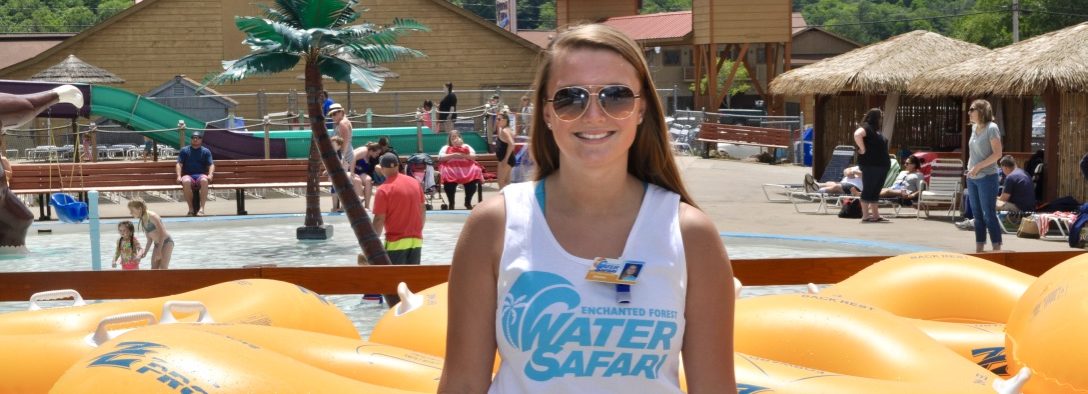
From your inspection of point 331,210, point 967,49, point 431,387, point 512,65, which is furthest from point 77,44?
point 431,387

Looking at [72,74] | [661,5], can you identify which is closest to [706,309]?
[72,74]

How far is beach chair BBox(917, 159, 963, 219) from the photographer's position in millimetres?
15586

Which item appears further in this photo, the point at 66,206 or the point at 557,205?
the point at 66,206

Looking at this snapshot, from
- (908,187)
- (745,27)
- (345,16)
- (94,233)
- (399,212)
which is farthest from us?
(745,27)

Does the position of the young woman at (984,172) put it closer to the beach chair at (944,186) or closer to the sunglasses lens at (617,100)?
the beach chair at (944,186)

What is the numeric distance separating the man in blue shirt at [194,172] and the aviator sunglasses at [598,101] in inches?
647

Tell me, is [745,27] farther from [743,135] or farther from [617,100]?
[617,100]

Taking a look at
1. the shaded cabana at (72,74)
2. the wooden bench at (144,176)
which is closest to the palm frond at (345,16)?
the wooden bench at (144,176)

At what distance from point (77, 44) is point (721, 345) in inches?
1386

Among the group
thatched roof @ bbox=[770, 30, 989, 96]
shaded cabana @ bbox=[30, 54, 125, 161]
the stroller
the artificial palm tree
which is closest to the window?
shaded cabana @ bbox=[30, 54, 125, 161]

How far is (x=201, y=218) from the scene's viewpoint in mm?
16969

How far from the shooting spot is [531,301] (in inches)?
86.4

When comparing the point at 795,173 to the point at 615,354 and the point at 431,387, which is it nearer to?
the point at 431,387

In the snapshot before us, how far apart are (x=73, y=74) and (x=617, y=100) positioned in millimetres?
28600
